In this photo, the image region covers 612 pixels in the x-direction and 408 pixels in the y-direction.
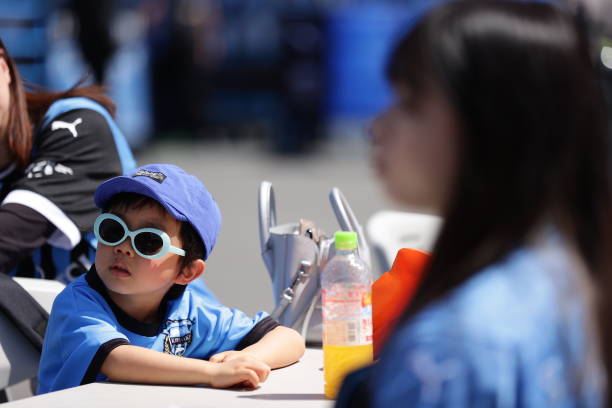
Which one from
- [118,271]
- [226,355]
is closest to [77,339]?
[118,271]

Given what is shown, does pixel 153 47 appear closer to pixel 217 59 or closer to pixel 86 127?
pixel 217 59

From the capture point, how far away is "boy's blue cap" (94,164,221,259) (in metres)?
2.42

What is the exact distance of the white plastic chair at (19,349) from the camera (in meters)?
2.65

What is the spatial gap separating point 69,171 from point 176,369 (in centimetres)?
108

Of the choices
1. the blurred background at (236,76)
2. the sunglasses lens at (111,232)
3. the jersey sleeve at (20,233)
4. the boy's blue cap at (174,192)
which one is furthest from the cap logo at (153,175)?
the blurred background at (236,76)

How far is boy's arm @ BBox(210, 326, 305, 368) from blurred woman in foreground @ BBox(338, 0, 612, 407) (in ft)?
3.63

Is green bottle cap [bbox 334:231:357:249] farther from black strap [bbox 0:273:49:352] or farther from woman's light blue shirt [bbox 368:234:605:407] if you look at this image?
woman's light blue shirt [bbox 368:234:605:407]

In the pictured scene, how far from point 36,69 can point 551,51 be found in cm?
873

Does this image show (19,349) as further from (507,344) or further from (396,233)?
(507,344)

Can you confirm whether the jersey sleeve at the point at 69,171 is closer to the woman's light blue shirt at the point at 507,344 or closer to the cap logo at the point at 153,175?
the cap logo at the point at 153,175

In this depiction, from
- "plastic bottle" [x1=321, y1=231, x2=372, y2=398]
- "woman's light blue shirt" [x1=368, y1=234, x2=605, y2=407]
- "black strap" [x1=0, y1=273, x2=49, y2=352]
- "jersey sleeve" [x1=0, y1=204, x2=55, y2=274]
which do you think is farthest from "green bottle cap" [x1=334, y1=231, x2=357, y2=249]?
"jersey sleeve" [x1=0, y1=204, x2=55, y2=274]

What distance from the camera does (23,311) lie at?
106 inches

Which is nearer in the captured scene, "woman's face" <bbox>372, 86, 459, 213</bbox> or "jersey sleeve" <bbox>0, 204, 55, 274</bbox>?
"woman's face" <bbox>372, 86, 459, 213</bbox>

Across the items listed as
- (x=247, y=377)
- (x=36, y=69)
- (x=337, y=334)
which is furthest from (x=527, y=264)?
(x=36, y=69)
